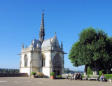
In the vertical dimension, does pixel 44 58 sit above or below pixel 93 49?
below

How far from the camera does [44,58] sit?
2325 inches

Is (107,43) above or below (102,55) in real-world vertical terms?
above

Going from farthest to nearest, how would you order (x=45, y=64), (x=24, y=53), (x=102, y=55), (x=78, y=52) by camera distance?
(x=24, y=53) < (x=45, y=64) < (x=78, y=52) < (x=102, y=55)

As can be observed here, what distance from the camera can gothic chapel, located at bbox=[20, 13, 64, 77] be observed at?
Answer: 57247 mm

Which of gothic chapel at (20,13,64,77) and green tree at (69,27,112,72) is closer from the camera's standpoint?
green tree at (69,27,112,72)

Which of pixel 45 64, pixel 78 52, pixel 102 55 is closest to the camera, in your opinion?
pixel 102 55

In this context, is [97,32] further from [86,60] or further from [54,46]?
[54,46]

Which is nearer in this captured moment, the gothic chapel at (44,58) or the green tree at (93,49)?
the green tree at (93,49)

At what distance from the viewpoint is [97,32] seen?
141 feet

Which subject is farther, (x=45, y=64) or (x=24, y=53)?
(x=24, y=53)

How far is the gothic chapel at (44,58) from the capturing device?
5725 cm

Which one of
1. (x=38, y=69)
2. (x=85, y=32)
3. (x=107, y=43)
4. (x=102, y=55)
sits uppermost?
(x=85, y=32)

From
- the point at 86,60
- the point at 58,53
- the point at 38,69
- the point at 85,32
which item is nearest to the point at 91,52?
the point at 86,60

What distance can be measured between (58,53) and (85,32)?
18.6m
